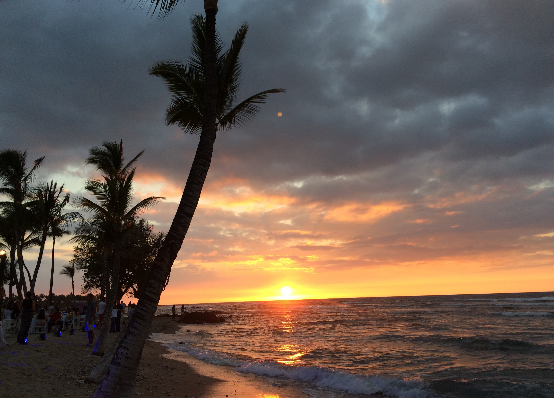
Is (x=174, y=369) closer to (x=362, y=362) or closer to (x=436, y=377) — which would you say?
(x=362, y=362)

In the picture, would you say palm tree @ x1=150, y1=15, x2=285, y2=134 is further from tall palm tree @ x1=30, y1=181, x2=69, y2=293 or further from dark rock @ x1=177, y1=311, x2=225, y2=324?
dark rock @ x1=177, y1=311, x2=225, y2=324

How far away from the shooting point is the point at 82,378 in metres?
10.8

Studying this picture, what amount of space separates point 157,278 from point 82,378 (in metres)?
7.35

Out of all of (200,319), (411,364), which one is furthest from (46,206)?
(200,319)

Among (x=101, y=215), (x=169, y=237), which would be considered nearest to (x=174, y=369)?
(x=101, y=215)

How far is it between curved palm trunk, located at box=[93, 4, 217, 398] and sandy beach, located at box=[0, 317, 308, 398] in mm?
4674

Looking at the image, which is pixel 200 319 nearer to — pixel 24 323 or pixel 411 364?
pixel 411 364

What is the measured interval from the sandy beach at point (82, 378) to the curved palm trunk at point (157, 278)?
15.3ft

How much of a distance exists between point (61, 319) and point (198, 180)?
19644 mm

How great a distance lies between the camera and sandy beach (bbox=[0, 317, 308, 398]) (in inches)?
368

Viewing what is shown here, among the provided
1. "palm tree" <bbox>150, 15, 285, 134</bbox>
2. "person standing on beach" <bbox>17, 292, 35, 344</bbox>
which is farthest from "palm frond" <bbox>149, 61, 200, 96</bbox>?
"person standing on beach" <bbox>17, 292, 35, 344</bbox>

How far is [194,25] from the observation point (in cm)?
909

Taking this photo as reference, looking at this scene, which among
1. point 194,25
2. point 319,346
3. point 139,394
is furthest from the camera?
point 319,346

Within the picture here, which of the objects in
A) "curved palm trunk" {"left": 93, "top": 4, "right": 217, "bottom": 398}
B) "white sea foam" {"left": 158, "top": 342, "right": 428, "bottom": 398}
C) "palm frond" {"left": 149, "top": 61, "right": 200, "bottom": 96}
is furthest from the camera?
"white sea foam" {"left": 158, "top": 342, "right": 428, "bottom": 398}
